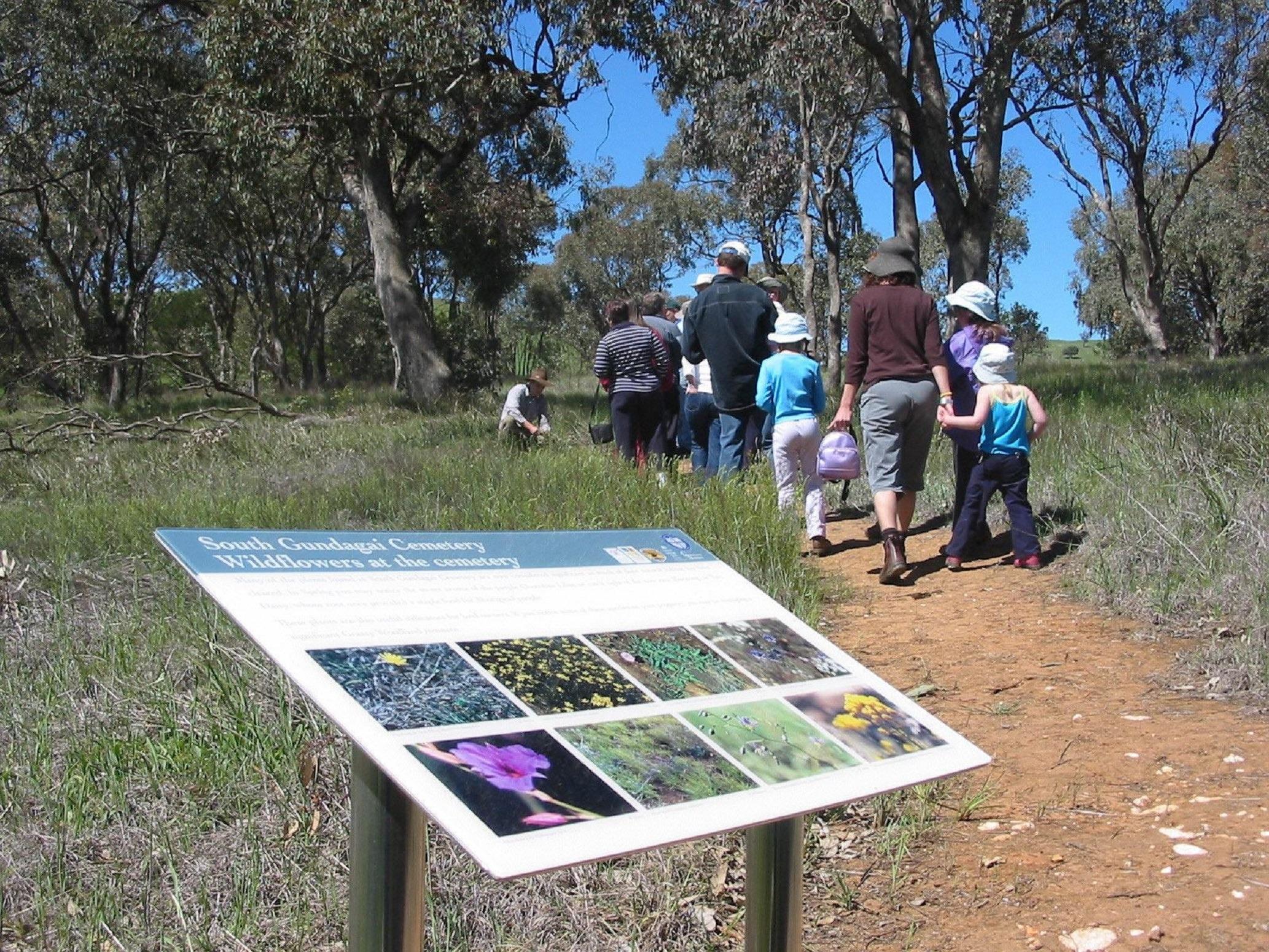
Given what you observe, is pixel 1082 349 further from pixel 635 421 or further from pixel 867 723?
pixel 867 723

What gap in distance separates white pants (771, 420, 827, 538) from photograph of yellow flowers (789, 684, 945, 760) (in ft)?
16.8

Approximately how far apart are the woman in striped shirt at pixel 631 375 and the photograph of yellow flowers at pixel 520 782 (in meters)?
7.00

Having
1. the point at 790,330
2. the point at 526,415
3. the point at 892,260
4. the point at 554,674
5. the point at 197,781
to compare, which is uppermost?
the point at 892,260

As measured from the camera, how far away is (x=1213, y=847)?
302 centimetres

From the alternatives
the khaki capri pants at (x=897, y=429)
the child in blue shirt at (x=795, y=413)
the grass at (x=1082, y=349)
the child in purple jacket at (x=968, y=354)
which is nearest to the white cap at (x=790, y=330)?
the child in blue shirt at (x=795, y=413)

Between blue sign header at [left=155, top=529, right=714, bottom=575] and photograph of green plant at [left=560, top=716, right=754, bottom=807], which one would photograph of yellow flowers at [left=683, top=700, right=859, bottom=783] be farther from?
blue sign header at [left=155, top=529, right=714, bottom=575]

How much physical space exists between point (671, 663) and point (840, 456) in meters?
5.16

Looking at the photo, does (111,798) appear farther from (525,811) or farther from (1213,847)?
(1213,847)

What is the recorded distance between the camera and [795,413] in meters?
7.12

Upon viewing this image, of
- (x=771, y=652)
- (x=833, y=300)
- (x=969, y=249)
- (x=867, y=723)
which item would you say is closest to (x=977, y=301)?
(x=771, y=652)

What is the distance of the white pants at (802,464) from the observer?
23.2ft

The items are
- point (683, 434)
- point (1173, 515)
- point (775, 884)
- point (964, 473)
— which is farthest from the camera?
point (683, 434)

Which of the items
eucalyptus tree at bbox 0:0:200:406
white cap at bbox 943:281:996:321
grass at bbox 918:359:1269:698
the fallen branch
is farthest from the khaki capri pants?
eucalyptus tree at bbox 0:0:200:406

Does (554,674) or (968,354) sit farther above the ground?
(968,354)
